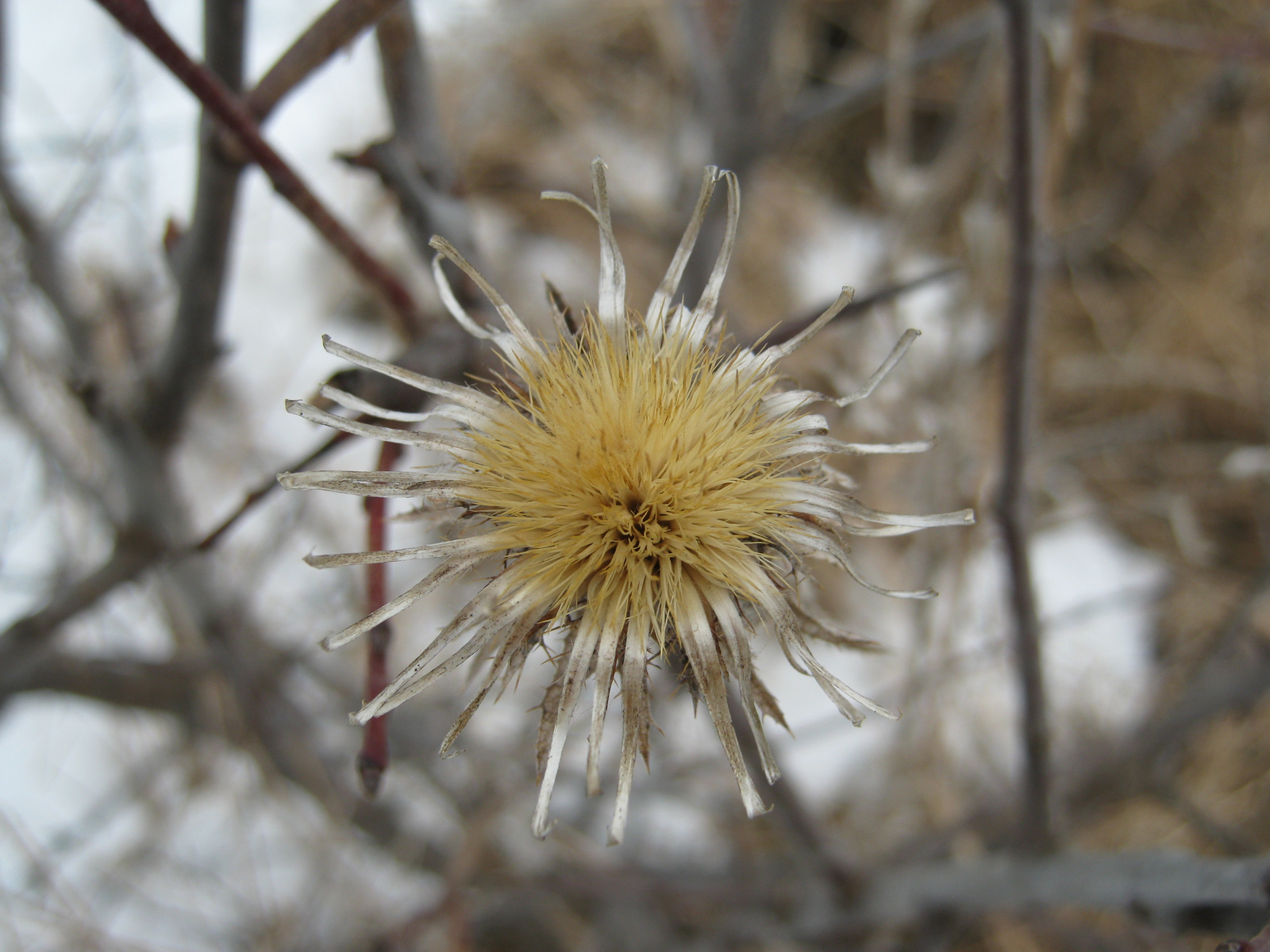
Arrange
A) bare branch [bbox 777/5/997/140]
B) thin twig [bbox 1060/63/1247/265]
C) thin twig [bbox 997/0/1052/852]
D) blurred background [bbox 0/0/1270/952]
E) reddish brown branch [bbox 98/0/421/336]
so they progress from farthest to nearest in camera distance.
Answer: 1. thin twig [bbox 1060/63/1247/265]
2. bare branch [bbox 777/5/997/140]
3. blurred background [bbox 0/0/1270/952]
4. thin twig [bbox 997/0/1052/852]
5. reddish brown branch [bbox 98/0/421/336]

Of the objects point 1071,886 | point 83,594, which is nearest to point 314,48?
point 83,594

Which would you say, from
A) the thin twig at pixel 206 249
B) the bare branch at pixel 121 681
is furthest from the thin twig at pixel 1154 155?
the bare branch at pixel 121 681

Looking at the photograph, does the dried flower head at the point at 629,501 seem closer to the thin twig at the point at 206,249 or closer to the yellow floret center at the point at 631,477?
the yellow floret center at the point at 631,477

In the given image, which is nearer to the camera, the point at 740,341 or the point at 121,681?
the point at 740,341

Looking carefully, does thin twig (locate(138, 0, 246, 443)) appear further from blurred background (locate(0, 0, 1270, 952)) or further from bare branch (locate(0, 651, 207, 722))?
bare branch (locate(0, 651, 207, 722))

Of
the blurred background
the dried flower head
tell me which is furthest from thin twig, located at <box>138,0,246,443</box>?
the dried flower head

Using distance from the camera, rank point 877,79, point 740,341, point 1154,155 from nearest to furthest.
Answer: point 740,341 → point 877,79 → point 1154,155

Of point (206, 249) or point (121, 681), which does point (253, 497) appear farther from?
point (121, 681)
